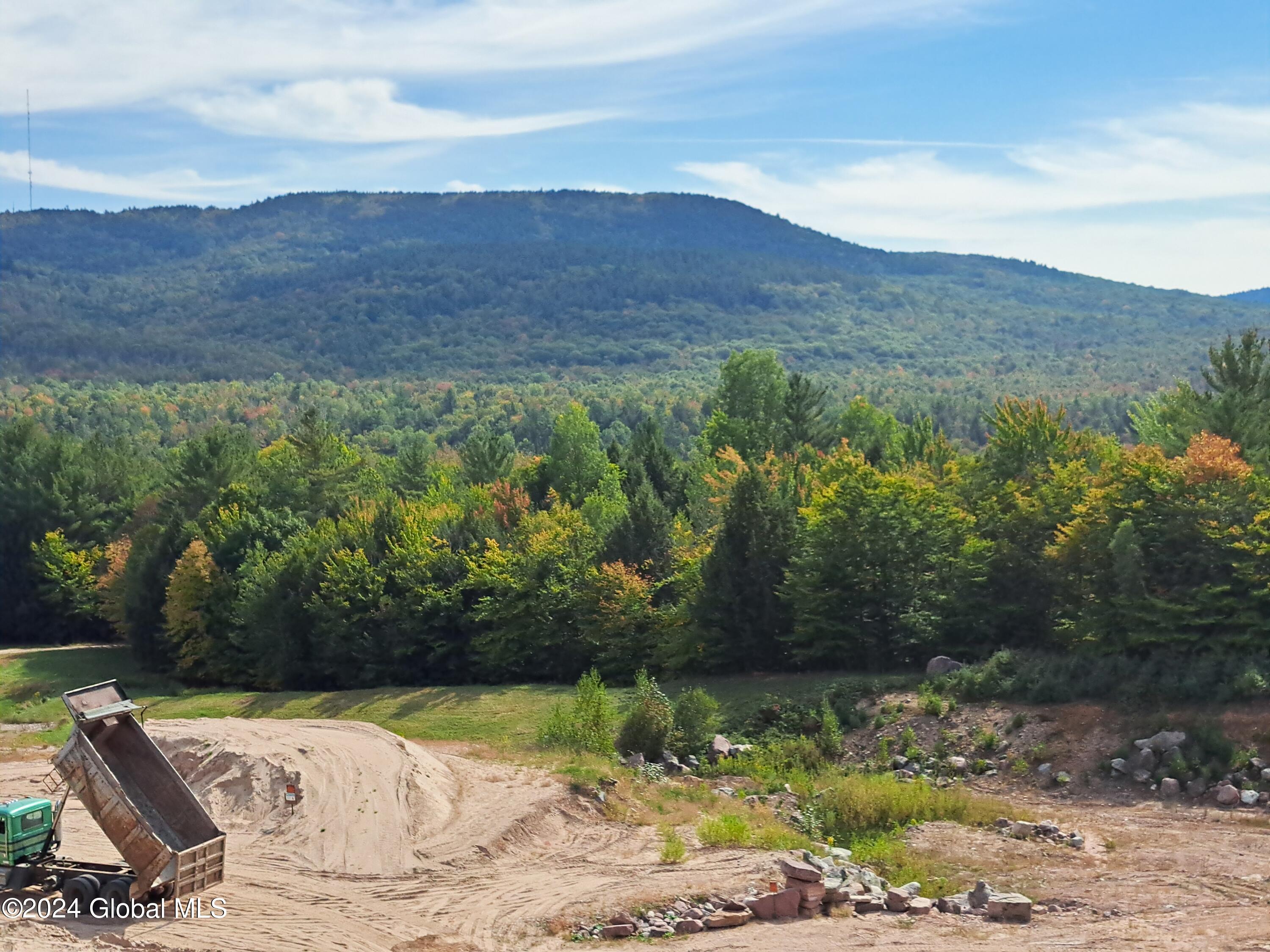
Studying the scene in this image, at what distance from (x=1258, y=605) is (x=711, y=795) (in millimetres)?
19398

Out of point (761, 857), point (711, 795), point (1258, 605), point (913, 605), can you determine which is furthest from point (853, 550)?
point (761, 857)

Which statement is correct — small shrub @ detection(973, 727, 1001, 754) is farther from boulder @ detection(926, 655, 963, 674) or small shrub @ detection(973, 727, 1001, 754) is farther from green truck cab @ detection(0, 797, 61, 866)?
green truck cab @ detection(0, 797, 61, 866)

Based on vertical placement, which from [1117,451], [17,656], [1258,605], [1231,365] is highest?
[1231,365]

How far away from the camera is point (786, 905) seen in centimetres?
2275

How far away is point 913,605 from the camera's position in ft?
154

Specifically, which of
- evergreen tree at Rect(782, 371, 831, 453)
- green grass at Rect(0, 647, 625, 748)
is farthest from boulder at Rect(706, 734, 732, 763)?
evergreen tree at Rect(782, 371, 831, 453)

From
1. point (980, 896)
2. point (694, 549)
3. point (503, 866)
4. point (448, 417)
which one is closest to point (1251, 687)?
point (980, 896)

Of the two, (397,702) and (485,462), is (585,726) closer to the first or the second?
(397,702)

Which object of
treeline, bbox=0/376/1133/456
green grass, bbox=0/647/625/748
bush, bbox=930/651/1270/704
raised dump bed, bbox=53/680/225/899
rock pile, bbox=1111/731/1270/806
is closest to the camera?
raised dump bed, bbox=53/680/225/899

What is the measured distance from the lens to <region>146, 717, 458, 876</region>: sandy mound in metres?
26.2

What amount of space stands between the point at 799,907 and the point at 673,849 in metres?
3.90

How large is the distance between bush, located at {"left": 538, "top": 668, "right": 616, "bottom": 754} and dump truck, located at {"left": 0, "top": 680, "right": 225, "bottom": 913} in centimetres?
1440

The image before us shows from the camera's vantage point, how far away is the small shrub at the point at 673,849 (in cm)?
2577

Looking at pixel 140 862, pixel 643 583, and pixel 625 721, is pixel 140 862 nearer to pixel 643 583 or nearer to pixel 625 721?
pixel 625 721
